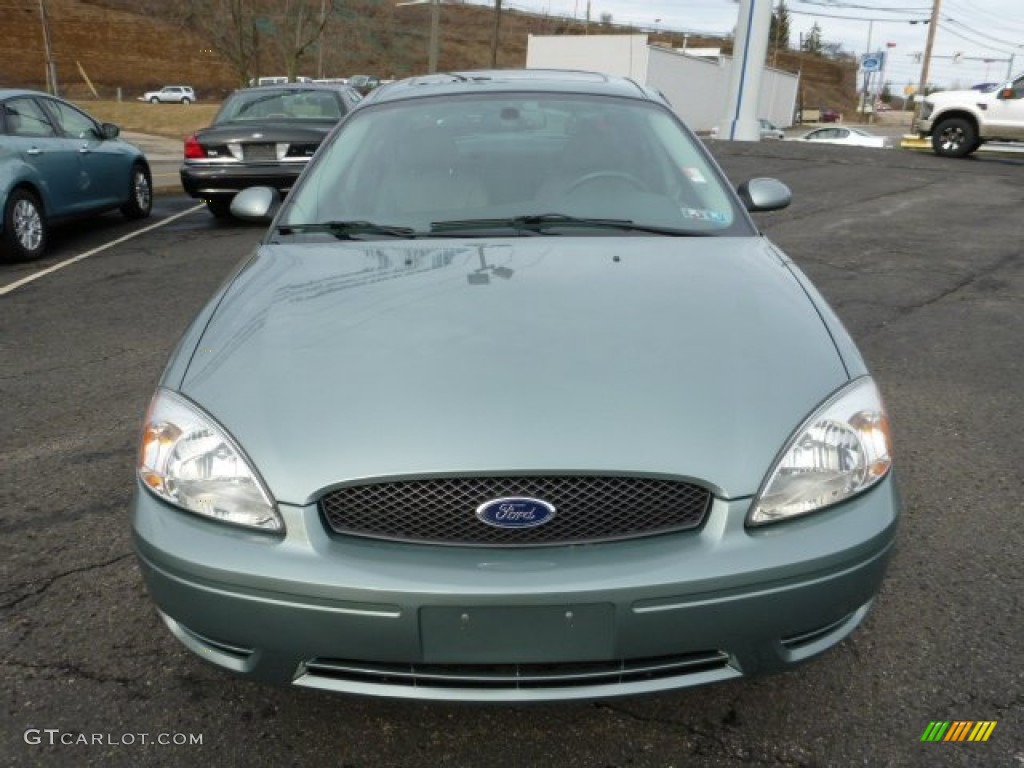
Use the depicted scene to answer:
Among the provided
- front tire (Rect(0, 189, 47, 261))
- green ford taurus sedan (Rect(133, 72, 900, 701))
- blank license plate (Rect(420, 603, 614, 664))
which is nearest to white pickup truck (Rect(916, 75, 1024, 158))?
front tire (Rect(0, 189, 47, 261))

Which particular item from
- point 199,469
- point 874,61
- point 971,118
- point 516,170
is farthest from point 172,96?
point 199,469

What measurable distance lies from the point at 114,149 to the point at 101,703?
8.70 metres

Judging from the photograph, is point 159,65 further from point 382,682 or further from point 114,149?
point 382,682

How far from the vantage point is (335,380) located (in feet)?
6.57

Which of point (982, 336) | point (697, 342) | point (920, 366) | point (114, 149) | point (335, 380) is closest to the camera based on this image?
point (335, 380)

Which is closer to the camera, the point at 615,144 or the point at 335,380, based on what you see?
the point at 335,380

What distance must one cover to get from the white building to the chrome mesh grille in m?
49.2

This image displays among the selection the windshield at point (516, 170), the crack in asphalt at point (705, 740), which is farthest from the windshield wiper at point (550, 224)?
the crack in asphalt at point (705, 740)

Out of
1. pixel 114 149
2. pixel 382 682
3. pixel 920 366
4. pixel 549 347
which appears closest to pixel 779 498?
pixel 549 347

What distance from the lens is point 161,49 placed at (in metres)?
64.7

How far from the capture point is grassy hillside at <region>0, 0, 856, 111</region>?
57.5 meters

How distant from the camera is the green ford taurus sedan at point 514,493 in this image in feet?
5.69

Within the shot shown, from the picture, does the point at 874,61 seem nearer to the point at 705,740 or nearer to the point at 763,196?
the point at 763,196

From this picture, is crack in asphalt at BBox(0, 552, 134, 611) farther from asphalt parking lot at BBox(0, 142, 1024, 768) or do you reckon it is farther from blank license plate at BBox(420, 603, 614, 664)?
blank license plate at BBox(420, 603, 614, 664)
